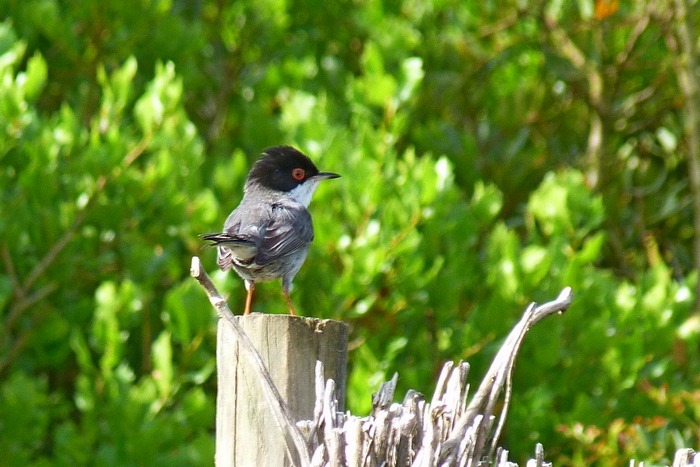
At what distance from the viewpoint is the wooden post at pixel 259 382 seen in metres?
3.00

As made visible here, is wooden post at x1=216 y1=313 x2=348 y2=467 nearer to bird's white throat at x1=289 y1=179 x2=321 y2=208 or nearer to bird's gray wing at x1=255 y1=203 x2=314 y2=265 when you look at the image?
bird's gray wing at x1=255 y1=203 x2=314 y2=265

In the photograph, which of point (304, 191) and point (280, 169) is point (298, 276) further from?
point (280, 169)

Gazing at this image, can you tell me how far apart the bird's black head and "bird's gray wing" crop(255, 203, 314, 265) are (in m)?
0.27

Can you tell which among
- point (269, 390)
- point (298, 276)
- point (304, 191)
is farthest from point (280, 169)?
point (269, 390)

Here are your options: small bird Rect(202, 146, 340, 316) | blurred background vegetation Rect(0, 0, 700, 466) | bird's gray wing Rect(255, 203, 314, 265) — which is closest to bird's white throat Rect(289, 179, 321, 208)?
small bird Rect(202, 146, 340, 316)

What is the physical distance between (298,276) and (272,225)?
5.87 feet

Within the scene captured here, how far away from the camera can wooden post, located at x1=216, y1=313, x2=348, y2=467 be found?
118 inches

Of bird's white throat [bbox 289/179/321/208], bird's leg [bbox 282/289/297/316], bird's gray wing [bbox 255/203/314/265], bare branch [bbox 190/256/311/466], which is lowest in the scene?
bare branch [bbox 190/256/311/466]

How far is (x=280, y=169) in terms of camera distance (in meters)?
5.27

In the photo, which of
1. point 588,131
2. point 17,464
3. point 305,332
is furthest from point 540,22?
point 305,332

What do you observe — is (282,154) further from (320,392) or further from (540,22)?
(540,22)

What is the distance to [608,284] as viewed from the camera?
6.85 metres

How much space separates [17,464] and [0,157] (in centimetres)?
168

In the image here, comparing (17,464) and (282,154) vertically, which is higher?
(282,154)
